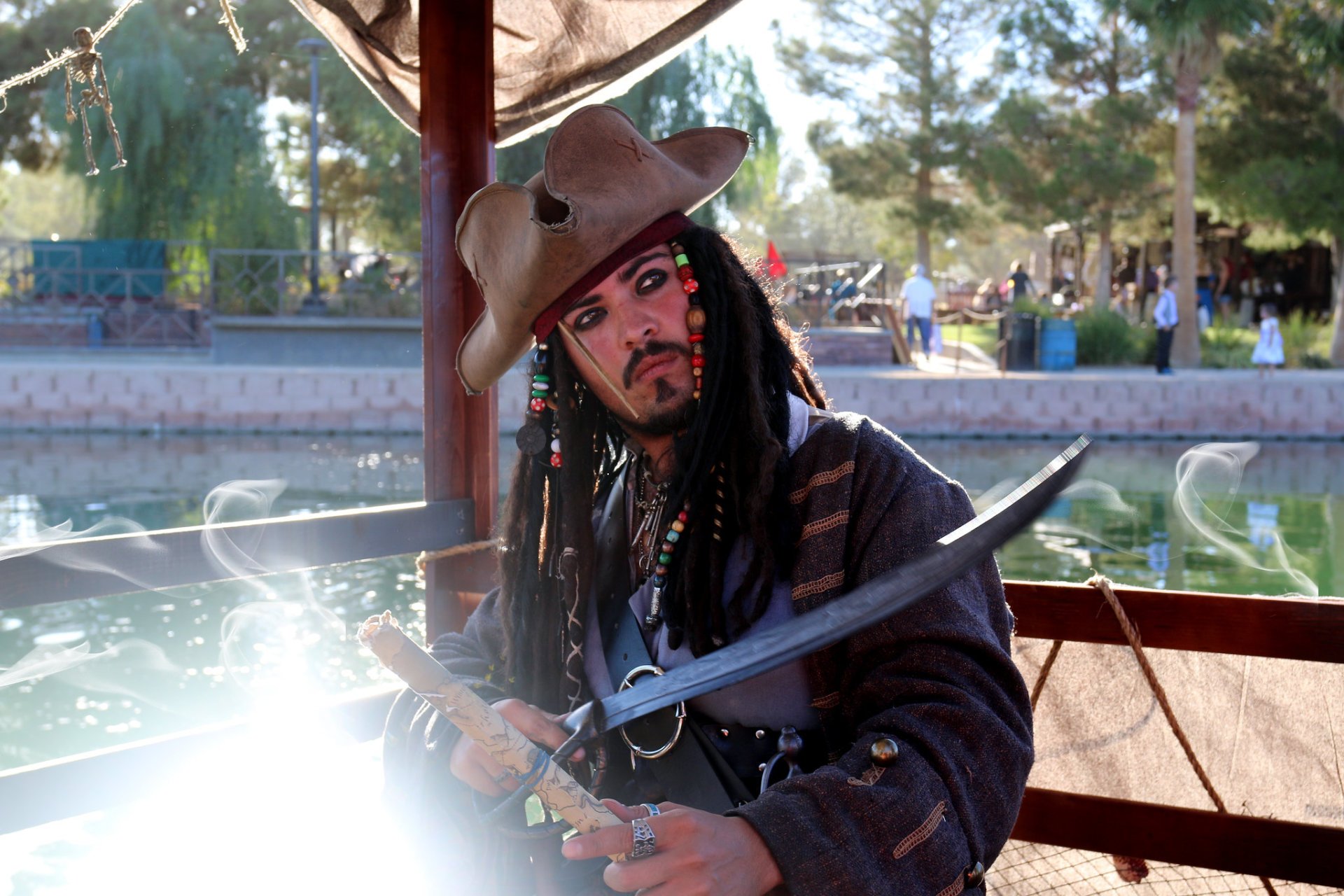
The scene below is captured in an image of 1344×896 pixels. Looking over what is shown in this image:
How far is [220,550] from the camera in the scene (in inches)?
87.3

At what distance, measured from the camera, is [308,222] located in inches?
846

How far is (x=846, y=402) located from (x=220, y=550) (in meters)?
11.8

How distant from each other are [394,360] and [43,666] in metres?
15.6

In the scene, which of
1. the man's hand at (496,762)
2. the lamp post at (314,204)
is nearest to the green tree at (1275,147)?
the lamp post at (314,204)

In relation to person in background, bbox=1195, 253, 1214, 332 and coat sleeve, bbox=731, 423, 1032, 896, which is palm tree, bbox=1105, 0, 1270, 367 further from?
coat sleeve, bbox=731, 423, 1032, 896

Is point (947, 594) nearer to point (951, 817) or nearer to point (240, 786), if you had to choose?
point (951, 817)

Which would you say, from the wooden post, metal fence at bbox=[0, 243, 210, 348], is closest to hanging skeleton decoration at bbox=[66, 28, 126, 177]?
the wooden post

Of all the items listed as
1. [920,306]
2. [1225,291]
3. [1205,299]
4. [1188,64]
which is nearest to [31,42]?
[920,306]

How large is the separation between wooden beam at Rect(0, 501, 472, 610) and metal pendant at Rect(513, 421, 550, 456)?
0.63 metres

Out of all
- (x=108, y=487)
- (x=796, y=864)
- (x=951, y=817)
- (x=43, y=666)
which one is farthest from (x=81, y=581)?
(x=108, y=487)

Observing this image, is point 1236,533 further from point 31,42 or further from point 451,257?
point 31,42

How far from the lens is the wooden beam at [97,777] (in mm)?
1994

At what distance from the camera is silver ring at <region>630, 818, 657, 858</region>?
1236 mm

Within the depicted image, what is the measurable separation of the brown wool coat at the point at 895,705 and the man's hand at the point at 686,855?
27mm
